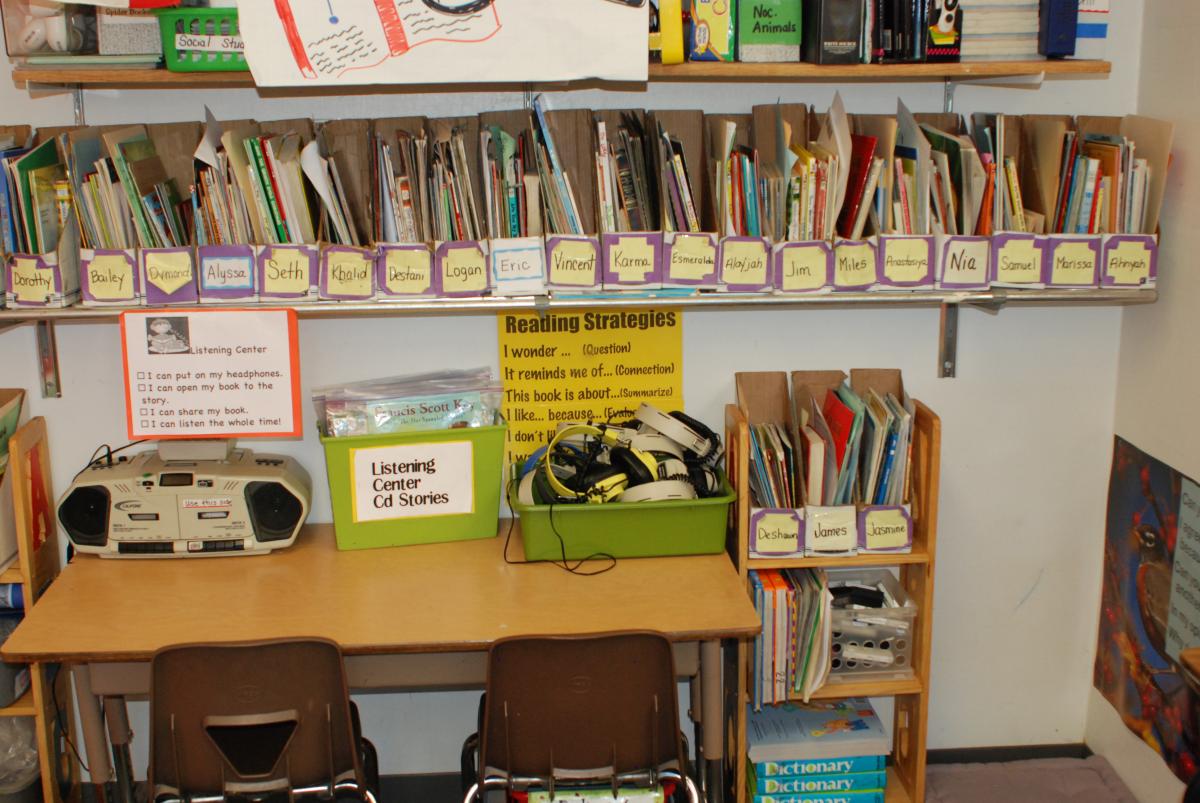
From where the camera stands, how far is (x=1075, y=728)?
3184 millimetres

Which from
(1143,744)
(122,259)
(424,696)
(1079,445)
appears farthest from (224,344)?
(1143,744)

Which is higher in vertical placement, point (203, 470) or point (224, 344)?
point (224, 344)

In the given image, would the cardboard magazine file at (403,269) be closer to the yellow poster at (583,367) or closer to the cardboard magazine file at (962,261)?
the yellow poster at (583,367)

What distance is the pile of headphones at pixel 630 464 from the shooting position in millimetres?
2619

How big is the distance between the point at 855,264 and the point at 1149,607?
3.63 feet

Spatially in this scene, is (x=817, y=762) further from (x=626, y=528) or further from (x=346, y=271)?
(x=346, y=271)

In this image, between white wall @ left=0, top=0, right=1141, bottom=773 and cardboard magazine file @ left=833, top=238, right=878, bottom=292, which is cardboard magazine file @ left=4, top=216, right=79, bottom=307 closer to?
white wall @ left=0, top=0, right=1141, bottom=773

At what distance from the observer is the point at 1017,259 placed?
8.37 ft

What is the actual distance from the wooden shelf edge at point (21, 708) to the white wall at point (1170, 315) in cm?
262

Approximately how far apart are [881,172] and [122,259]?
1.59 metres

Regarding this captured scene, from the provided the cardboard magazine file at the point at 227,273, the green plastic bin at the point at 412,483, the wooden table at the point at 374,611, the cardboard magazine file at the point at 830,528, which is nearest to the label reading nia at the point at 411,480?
the green plastic bin at the point at 412,483

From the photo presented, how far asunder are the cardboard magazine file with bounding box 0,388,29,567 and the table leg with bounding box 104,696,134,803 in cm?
43

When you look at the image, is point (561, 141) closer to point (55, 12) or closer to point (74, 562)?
point (55, 12)

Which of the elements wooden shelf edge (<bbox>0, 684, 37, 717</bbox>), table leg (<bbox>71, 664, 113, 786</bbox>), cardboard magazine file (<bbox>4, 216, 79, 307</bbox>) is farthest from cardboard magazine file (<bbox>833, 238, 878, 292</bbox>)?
wooden shelf edge (<bbox>0, 684, 37, 717</bbox>)
